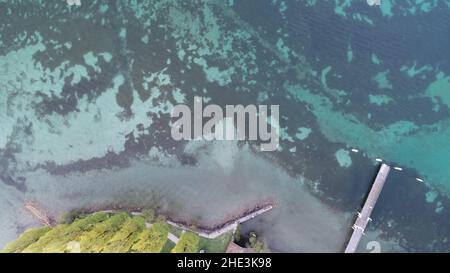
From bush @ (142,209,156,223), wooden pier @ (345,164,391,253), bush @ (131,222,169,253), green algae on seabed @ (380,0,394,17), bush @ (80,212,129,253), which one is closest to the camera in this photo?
bush @ (80,212,129,253)

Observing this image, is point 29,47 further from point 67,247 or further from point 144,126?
point 67,247

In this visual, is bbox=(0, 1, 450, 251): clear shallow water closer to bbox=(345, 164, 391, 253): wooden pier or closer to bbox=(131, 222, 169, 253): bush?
bbox=(345, 164, 391, 253): wooden pier

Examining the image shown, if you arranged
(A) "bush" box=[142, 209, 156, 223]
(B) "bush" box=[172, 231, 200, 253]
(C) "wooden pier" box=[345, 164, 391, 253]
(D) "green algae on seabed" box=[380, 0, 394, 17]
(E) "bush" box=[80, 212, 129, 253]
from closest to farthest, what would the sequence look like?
(E) "bush" box=[80, 212, 129, 253] < (B) "bush" box=[172, 231, 200, 253] < (A) "bush" box=[142, 209, 156, 223] < (C) "wooden pier" box=[345, 164, 391, 253] < (D) "green algae on seabed" box=[380, 0, 394, 17]

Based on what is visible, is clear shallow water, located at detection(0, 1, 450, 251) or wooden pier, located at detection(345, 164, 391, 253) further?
clear shallow water, located at detection(0, 1, 450, 251)

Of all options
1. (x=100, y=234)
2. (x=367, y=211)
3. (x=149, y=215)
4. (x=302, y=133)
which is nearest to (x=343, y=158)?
(x=302, y=133)

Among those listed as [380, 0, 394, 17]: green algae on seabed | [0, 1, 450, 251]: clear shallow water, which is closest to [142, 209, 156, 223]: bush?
[0, 1, 450, 251]: clear shallow water

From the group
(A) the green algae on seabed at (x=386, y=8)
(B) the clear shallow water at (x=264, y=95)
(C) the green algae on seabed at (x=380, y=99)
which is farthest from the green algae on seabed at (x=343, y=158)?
(A) the green algae on seabed at (x=386, y=8)

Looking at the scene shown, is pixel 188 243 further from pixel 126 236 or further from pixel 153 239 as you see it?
pixel 126 236

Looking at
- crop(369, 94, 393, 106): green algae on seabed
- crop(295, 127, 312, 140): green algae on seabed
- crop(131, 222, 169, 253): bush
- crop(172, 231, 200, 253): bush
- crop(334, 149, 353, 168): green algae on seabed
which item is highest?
crop(369, 94, 393, 106): green algae on seabed

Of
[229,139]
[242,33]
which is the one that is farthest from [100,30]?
[229,139]
